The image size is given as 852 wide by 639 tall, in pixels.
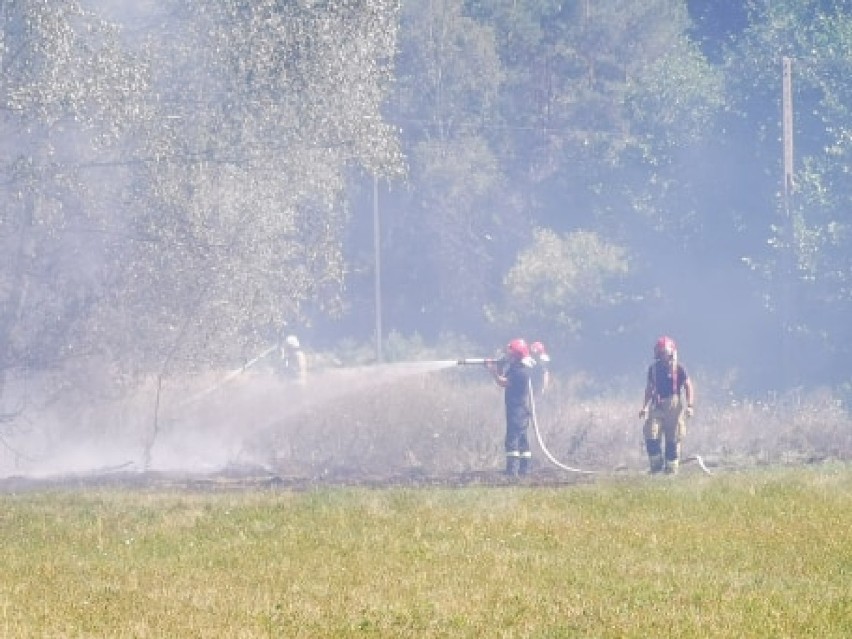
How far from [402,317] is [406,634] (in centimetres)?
4870

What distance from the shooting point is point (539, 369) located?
26906 mm

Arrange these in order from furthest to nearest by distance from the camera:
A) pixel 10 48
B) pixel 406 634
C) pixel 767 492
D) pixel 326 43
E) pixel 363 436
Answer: pixel 363 436
pixel 326 43
pixel 10 48
pixel 767 492
pixel 406 634

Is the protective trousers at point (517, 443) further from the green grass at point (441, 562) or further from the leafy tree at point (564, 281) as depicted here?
the leafy tree at point (564, 281)

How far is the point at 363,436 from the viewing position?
2786 centimetres

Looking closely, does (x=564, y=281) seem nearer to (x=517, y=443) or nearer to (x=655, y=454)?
(x=517, y=443)

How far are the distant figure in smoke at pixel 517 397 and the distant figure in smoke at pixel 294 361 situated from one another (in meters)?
→ 8.43

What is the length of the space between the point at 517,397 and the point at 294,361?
1009 cm

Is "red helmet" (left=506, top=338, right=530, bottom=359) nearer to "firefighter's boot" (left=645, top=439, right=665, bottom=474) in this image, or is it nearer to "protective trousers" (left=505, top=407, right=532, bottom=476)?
"protective trousers" (left=505, top=407, right=532, bottom=476)

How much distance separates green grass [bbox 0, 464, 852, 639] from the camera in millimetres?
9656

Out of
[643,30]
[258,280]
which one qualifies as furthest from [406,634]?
[643,30]

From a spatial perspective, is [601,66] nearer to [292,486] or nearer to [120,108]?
[120,108]

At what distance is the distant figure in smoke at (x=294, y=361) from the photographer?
104ft

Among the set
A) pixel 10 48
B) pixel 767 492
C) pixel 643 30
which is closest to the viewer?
pixel 767 492

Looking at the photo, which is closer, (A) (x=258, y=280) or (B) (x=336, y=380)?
(A) (x=258, y=280)
